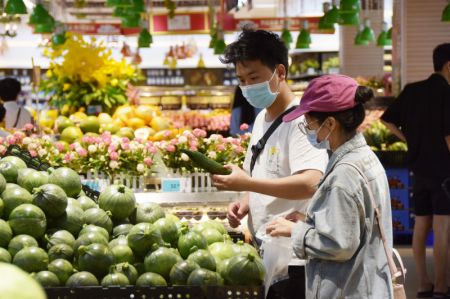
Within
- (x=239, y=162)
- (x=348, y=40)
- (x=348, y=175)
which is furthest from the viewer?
(x=348, y=40)

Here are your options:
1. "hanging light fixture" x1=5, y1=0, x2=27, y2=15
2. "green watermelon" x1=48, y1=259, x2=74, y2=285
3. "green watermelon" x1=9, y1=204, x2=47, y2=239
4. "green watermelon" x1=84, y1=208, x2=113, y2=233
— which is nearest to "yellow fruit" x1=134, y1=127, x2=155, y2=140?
"hanging light fixture" x1=5, y1=0, x2=27, y2=15

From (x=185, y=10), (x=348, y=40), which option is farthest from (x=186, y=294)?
(x=185, y=10)

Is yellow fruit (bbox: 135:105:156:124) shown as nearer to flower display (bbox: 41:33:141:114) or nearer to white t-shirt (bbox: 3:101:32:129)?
flower display (bbox: 41:33:141:114)

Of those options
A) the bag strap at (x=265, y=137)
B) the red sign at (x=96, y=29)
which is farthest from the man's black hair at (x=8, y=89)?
the red sign at (x=96, y=29)

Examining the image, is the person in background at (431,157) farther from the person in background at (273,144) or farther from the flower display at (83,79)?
the person in background at (273,144)

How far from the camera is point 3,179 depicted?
320 centimetres

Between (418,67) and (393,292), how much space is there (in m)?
8.32

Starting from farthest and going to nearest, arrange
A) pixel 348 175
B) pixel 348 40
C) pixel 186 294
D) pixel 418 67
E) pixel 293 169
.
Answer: pixel 348 40 < pixel 418 67 < pixel 293 169 < pixel 348 175 < pixel 186 294

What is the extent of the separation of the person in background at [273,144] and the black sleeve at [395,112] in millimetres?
3645

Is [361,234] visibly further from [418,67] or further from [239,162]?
[418,67]

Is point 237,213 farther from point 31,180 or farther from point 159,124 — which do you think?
point 159,124

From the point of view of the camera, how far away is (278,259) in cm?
334

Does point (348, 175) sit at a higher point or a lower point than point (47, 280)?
higher

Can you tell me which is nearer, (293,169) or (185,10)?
(293,169)
